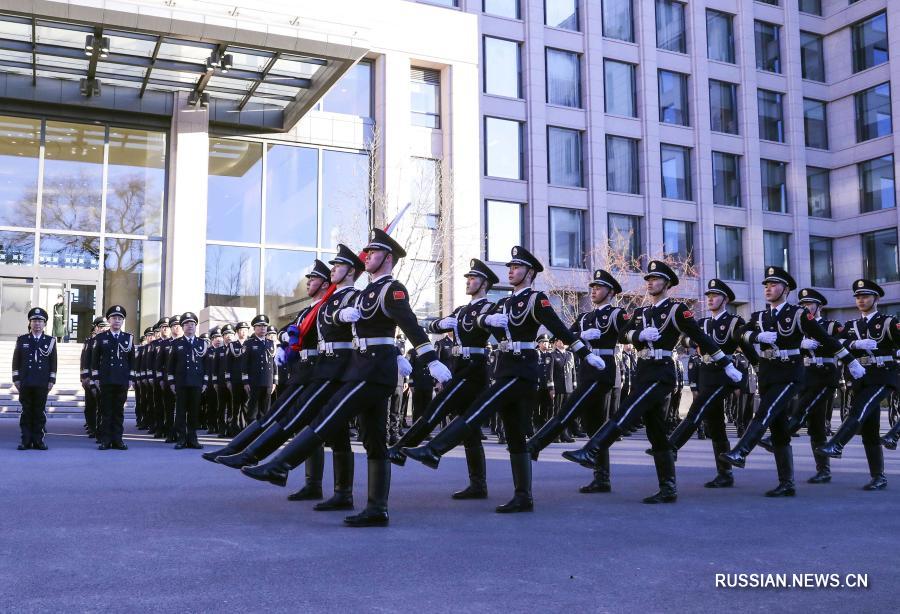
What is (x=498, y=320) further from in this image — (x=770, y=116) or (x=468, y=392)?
(x=770, y=116)

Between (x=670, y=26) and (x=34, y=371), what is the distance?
32.7 metres

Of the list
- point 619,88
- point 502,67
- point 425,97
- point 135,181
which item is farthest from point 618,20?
point 135,181

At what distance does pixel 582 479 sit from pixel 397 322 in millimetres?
4153

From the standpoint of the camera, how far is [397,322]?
6.77m

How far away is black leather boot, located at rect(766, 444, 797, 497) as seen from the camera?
28.3 feet

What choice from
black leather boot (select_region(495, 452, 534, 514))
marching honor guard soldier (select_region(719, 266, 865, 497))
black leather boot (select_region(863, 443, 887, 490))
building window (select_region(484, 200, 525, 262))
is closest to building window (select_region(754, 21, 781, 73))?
building window (select_region(484, 200, 525, 262))

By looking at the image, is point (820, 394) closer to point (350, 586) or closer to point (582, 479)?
point (582, 479)

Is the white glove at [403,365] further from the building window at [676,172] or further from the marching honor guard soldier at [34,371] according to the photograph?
the building window at [676,172]

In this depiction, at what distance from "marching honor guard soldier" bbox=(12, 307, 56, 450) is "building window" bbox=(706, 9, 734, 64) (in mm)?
32971

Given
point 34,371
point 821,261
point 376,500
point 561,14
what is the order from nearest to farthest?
point 376,500 < point 34,371 < point 561,14 < point 821,261

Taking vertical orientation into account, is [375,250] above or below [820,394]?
above

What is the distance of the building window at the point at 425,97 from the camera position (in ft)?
104

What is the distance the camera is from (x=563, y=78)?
3641 centimetres

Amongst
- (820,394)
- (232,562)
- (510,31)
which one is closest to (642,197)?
(510,31)
